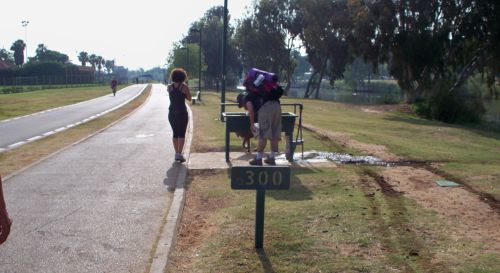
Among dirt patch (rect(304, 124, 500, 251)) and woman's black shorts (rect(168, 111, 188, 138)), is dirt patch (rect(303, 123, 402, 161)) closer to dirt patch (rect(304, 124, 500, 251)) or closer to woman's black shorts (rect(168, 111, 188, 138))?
dirt patch (rect(304, 124, 500, 251))

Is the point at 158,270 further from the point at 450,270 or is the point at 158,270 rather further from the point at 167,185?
the point at 167,185

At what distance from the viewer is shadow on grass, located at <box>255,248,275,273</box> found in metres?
4.39

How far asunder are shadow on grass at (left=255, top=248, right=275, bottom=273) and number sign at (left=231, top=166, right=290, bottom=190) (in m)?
0.56

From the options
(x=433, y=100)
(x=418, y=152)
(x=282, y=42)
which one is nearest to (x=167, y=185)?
(x=418, y=152)

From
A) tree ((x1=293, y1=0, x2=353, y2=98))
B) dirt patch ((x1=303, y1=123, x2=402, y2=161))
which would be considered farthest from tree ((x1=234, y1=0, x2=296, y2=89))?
dirt patch ((x1=303, y1=123, x2=402, y2=161))

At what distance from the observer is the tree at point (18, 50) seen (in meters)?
124

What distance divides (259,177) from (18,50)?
135910 mm

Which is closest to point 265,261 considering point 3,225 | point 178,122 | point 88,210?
point 3,225

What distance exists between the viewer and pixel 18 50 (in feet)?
420

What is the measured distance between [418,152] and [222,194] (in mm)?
5210

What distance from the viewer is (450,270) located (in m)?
4.31

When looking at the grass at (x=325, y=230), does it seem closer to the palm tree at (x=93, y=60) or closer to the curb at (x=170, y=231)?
the curb at (x=170, y=231)

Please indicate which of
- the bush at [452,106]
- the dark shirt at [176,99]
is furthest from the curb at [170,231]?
the bush at [452,106]

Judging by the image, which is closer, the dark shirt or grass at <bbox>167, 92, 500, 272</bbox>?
grass at <bbox>167, 92, 500, 272</bbox>
